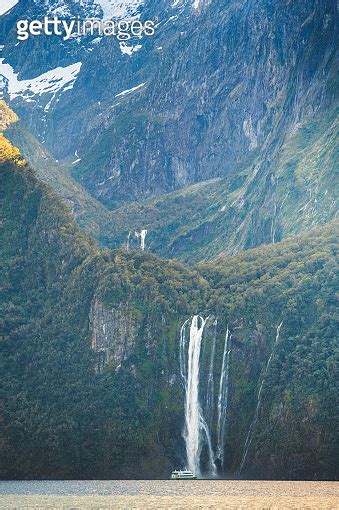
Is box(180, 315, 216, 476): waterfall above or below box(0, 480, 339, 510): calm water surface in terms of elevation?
above

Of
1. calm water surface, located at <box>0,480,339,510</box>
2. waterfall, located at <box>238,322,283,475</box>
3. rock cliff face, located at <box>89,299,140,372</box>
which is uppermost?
rock cliff face, located at <box>89,299,140,372</box>

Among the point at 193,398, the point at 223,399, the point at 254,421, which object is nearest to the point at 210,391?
the point at 223,399

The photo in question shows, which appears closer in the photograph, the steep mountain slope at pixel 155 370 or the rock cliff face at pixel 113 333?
the steep mountain slope at pixel 155 370

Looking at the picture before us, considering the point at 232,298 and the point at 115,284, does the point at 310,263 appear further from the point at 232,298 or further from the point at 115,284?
the point at 115,284

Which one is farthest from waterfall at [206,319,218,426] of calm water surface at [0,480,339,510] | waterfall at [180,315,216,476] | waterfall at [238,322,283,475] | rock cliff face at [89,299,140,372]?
calm water surface at [0,480,339,510]

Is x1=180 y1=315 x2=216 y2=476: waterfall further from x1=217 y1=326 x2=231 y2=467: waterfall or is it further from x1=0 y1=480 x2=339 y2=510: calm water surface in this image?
x1=0 y1=480 x2=339 y2=510: calm water surface

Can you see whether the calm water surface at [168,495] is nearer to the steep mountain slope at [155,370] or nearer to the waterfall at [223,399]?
the steep mountain slope at [155,370]

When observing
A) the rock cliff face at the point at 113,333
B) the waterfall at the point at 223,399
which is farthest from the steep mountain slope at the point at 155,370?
the waterfall at the point at 223,399
